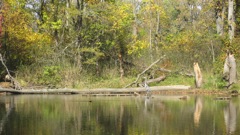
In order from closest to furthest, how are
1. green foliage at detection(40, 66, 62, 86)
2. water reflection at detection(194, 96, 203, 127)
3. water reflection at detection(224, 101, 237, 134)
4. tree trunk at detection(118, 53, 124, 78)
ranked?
water reflection at detection(224, 101, 237, 134) → water reflection at detection(194, 96, 203, 127) → green foliage at detection(40, 66, 62, 86) → tree trunk at detection(118, 53, 124, 78)

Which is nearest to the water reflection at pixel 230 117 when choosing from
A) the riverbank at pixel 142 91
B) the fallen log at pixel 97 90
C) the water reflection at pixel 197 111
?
the water reflection at pixel 197 111

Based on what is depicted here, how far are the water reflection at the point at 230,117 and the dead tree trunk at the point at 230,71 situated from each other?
558cm

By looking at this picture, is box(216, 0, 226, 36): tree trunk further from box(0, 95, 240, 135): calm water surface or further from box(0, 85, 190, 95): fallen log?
box(0, 95, 240, 135): calm water surface

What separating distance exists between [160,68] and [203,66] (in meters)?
4.13

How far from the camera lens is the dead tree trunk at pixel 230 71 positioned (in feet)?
80.5

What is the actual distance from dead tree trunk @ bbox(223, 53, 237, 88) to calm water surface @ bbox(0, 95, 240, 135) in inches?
166

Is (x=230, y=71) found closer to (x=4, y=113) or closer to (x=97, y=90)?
(x=97, y=90)

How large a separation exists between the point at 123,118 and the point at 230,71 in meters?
12.1

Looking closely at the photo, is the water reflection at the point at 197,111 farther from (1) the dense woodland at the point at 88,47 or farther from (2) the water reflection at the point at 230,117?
(1) the dense woodland at the point at 88,47

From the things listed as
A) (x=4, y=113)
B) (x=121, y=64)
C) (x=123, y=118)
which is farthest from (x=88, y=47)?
(x=123, y=118)

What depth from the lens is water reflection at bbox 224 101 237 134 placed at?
12.2 metres

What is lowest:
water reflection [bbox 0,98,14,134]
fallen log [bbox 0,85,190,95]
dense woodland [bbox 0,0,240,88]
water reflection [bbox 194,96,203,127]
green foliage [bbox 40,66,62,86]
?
water reflection [bbox 194,96,203,127]

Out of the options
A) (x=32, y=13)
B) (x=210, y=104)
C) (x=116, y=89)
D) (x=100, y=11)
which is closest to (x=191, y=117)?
(x=210, y=104)

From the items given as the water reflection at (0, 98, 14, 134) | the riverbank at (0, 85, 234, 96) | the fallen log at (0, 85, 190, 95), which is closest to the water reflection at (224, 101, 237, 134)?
the riverbank at (0, 85, 234, 96)
